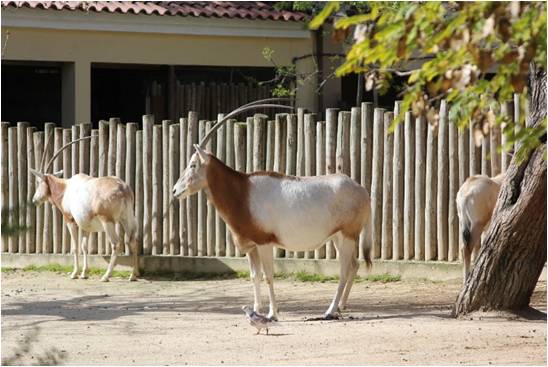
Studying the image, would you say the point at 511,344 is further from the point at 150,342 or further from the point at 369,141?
the point at 369,141

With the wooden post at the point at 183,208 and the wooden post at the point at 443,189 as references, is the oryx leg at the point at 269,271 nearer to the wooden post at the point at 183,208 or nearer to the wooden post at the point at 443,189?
the wooden post at the point at 443,189

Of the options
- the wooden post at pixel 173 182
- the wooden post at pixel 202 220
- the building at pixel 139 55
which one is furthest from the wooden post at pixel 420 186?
the building at pixel 139 55

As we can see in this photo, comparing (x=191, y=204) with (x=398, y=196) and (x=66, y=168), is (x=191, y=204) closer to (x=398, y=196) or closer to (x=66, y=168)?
(x=66, y=168)

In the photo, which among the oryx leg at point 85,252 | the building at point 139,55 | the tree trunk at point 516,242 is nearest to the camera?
the tree trunk at point 516,242

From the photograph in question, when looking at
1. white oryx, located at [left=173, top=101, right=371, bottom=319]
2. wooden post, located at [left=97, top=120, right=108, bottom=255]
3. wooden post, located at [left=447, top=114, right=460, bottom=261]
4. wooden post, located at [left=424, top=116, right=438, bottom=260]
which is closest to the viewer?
white oryx, located at [left=173, top=101, right=371, bottom=319]

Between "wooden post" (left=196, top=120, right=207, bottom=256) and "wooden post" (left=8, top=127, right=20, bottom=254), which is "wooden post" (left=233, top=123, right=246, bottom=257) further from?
"wooden post" (left=8, top=127, right=20, bottom=254)

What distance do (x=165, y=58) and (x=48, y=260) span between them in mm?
4450

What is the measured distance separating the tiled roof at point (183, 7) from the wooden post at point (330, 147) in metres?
5.01

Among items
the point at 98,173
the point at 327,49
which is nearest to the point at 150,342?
the point at 98,173

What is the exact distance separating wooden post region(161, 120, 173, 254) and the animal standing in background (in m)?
4.68

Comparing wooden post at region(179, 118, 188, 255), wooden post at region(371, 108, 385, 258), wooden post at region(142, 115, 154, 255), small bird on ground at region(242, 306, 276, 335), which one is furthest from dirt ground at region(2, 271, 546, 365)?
wooden post at region(142, 115, 154, 255)

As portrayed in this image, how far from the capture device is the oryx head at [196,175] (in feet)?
38.0

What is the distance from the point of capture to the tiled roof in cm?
1844

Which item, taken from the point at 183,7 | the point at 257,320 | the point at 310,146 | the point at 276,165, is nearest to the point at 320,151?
the point at 310,146
